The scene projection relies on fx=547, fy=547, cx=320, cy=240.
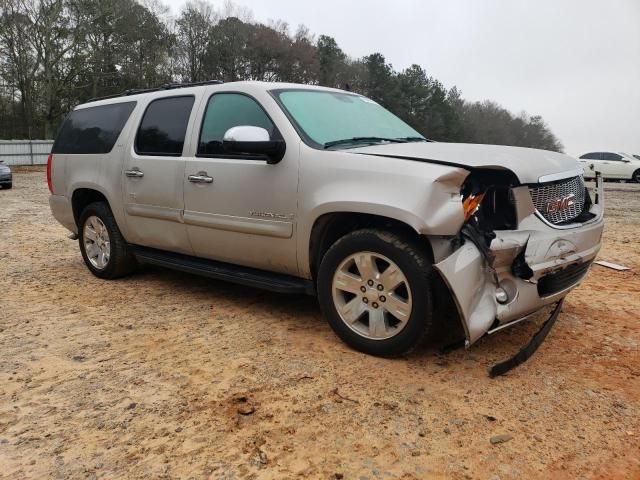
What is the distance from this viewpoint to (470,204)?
9.92 feet

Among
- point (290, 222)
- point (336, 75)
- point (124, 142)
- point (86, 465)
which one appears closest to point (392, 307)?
point (290, 222)

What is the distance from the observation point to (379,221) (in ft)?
11.2

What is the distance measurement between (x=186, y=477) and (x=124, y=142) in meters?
3.57

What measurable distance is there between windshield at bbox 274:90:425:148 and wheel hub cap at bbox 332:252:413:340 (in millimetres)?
890

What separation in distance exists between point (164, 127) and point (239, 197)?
124 centimetres

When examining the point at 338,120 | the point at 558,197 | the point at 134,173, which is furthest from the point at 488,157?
the point at 134,173

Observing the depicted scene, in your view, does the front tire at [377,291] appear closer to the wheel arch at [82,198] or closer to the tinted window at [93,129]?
the tinted window at [93,129]

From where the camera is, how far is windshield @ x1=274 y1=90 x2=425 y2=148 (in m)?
3.82

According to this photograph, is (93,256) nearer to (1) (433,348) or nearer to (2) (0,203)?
(1) (433,348)

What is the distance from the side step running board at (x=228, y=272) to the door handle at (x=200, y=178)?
2.24 ft

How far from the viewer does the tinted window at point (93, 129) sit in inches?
205

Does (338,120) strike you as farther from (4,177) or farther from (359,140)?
(4,177)

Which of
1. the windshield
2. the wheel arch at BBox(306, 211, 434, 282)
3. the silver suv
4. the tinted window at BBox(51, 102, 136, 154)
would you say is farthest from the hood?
the tinted window at BBox(51, 102, 136, 154)

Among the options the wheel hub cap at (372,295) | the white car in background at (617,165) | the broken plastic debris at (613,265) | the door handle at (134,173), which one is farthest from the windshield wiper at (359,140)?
the white car in background at (617,165)
